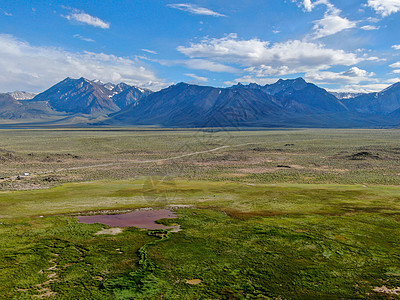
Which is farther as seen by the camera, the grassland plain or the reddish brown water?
the reddish brown water

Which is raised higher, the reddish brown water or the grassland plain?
the grassland plain

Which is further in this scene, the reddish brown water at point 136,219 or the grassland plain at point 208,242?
the reddish brown water at point 136,219

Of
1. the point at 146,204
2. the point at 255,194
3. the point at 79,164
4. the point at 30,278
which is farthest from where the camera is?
the point at 79,164

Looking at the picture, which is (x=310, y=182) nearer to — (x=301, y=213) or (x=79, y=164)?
(x=301, y=213)

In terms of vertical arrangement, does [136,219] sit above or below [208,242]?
below

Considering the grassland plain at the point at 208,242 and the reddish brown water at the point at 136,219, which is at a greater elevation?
the grassland plain at the point at 208,242

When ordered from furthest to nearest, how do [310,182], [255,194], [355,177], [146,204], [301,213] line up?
[355,177] → [310,182] → [255,194] → [146,204] → [301,213]

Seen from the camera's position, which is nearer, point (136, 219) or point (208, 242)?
point (208, 242)

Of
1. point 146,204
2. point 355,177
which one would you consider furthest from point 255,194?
→ point 355,177
